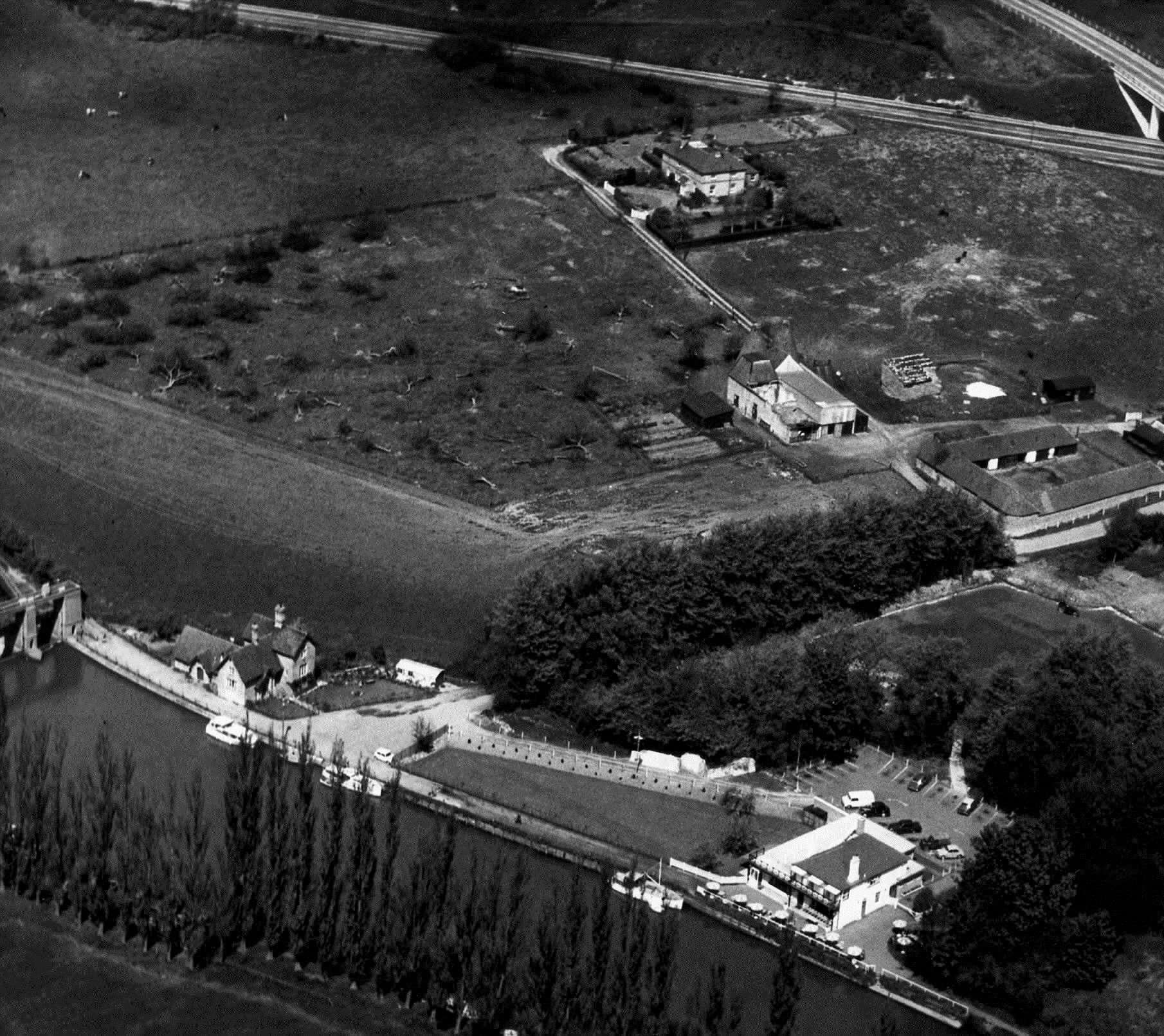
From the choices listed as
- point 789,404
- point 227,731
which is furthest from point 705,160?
point 227,731

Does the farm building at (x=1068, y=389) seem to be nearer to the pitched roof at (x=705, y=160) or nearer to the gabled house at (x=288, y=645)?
the pitched roof at (x=705, y=160)

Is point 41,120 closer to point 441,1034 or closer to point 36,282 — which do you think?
point 36,282

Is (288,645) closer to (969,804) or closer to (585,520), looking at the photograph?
(585,520)

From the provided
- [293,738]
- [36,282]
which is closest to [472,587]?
[293,738]

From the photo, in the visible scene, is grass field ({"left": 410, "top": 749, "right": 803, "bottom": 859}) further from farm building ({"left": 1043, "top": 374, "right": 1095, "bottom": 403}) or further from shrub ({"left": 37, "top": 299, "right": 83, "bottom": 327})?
shrub ({"left": 37, "top": 299, "right": 83, "bottom": 327})

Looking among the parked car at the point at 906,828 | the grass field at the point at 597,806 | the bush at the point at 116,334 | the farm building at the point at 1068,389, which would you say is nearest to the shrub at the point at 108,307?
the bush at the point at 116,334

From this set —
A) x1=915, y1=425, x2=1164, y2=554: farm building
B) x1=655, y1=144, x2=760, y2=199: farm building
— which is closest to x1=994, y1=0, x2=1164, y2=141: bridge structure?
x1=655, y1=144, x2=760, y2=199: farm building

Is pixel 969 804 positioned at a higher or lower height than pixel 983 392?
higher
